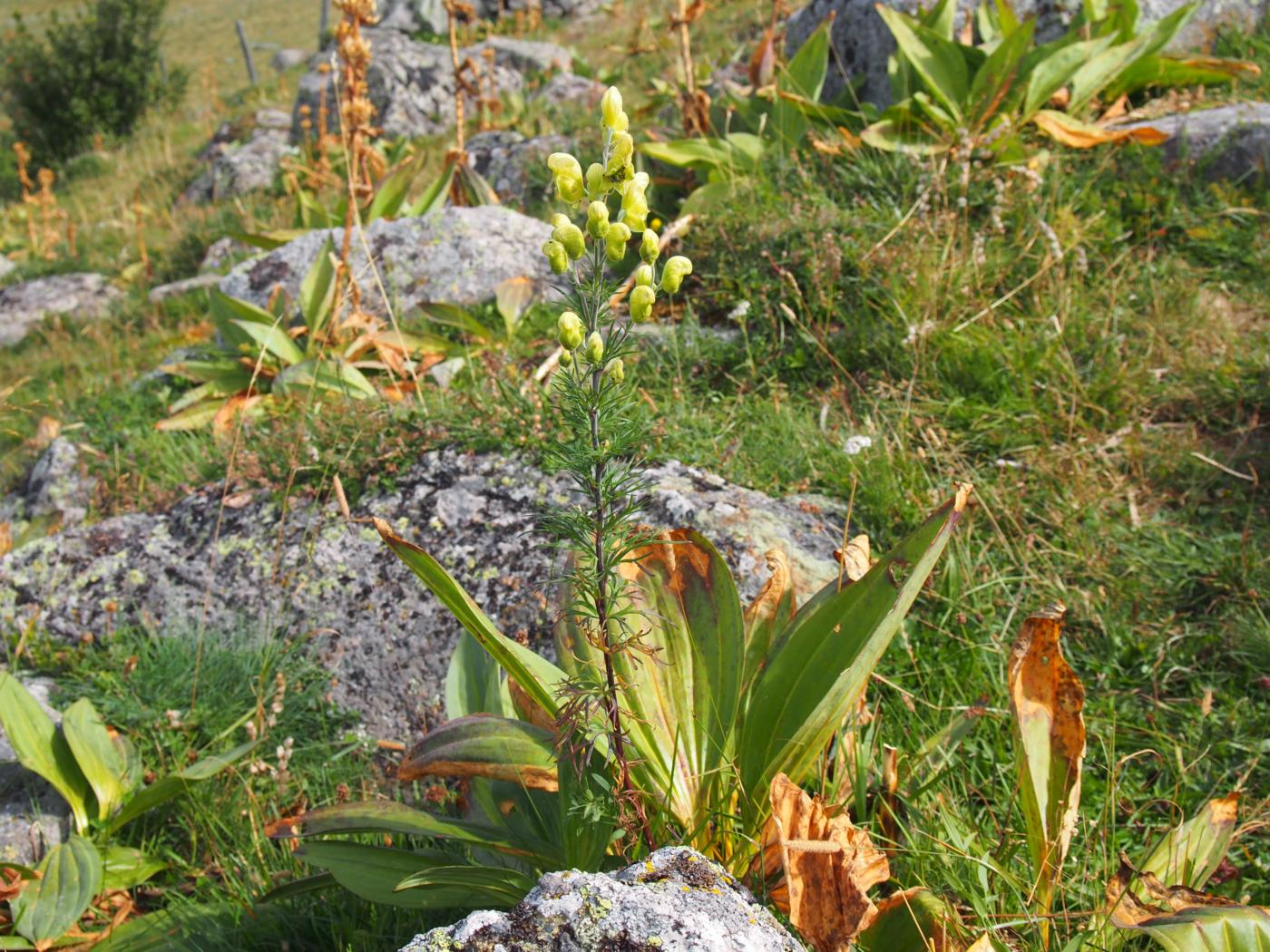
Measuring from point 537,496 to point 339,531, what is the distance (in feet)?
2.41

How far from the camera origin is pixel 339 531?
10.7 feet

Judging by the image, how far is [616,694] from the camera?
193cm

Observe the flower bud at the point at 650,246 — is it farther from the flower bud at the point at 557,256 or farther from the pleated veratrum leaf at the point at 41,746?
the pleated veratrum leaf at the point at 41,746

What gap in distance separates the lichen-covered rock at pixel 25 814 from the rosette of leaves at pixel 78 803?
0.04 meters

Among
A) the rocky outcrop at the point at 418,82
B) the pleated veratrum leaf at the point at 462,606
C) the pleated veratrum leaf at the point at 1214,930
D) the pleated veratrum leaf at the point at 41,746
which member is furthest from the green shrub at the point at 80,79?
the pleated veratrum leaf at the point at 1214,930

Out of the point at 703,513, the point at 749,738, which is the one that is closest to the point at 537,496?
the point at 703,513

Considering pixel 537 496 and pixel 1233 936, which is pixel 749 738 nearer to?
pixel 1233 936

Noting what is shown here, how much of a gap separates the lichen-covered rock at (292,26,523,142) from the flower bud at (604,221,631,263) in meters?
9.51

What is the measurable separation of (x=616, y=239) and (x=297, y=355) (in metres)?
3.45

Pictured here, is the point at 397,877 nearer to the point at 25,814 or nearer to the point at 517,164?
the point at 25,814

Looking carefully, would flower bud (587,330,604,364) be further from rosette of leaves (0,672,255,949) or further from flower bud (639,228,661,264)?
rosette of leaves (0,672,255,949)

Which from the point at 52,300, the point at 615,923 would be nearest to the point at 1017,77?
the point at 615,923

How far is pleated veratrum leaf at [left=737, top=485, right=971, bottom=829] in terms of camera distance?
1.86m


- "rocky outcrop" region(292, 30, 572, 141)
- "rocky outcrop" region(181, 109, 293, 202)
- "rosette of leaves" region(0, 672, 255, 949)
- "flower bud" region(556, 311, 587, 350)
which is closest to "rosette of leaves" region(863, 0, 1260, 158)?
"flower bud" region(556, 311, 587, 350)
